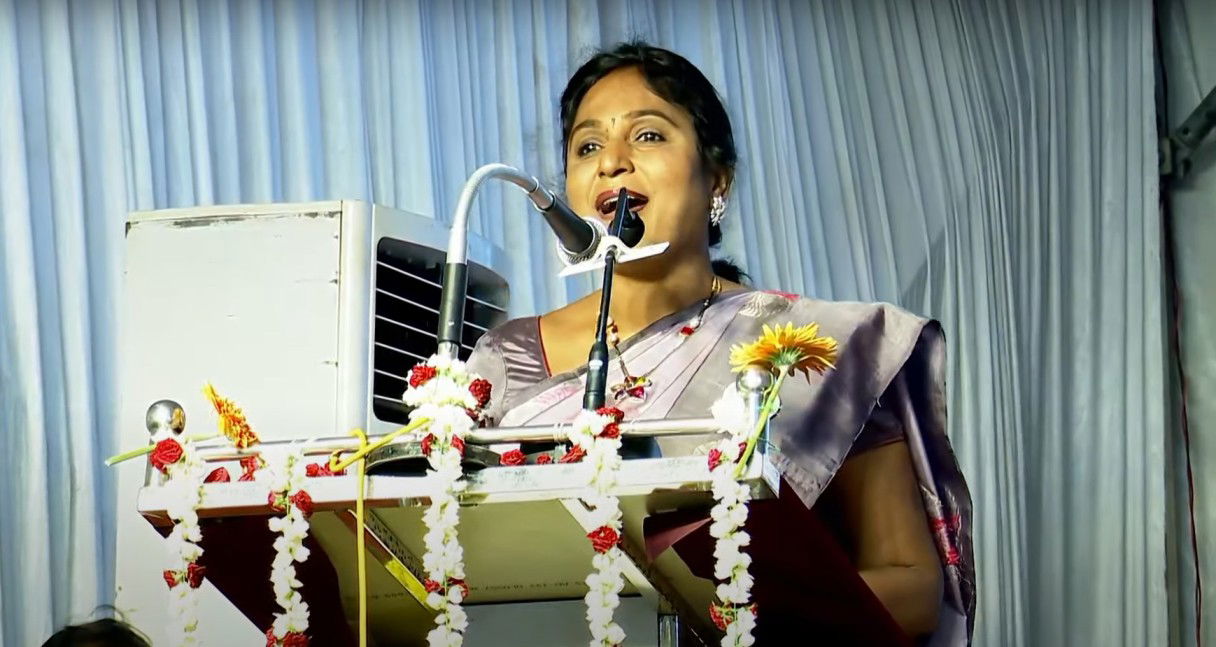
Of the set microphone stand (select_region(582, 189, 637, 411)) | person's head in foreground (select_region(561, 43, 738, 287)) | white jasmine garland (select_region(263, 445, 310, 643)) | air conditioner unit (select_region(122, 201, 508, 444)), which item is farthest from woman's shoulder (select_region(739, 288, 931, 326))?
white jasmine garland (select_region(263, 445, 310, 643))

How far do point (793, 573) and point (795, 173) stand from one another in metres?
1.81

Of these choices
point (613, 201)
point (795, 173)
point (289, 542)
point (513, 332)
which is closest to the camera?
point (289, 542)

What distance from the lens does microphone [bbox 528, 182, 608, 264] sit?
186 centimetres

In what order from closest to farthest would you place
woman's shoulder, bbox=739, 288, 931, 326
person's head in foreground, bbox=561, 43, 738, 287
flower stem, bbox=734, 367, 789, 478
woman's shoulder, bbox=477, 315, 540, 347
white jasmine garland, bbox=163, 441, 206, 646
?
1. flower stem, bbox=734, 367, 789, 478
2. white jasmine garland, bbox=163, 441, 206, 646
3. woman's shoulder, bbox=739, 288, 931, 326
4. person's head in foreground, bbox=561, 43, 738, 287
5. woman's shoulder, bbox=477, 315, 540, 347

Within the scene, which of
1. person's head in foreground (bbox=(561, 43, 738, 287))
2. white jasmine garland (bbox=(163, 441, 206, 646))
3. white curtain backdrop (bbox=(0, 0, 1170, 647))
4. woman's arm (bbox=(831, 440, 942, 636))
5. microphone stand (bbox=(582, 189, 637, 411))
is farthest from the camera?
white curtain backdrop (bbox=(0, 0, 1170, 647))

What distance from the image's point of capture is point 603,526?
5.21ft

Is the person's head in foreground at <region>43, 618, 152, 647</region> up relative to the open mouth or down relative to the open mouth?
down

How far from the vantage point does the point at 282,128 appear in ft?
A: 10.9

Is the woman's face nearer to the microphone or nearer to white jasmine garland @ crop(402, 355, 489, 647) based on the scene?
the microphone

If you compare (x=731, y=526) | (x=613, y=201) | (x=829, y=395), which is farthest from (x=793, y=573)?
(x=613, y=201)

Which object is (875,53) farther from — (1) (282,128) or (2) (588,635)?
(2) (588,635)

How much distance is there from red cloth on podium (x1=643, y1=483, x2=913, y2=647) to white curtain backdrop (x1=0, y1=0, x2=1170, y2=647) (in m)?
1.49

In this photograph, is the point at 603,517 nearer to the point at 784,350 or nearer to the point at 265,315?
the point at 784,350

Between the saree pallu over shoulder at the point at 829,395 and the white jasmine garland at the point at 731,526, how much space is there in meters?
0.52
